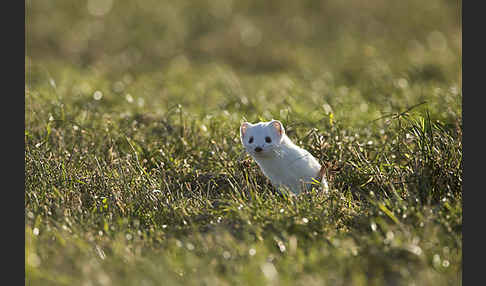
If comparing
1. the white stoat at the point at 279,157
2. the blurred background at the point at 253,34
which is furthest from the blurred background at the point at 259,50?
the white stoat at the point at 279,157

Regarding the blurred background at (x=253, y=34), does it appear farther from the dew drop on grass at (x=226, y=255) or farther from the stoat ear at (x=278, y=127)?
the dew drop on grass at (x=226, y=255)

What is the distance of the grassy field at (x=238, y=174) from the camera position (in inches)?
115

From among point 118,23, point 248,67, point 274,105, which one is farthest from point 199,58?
point 274,105

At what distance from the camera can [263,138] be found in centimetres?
378

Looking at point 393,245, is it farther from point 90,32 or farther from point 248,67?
point 90,32

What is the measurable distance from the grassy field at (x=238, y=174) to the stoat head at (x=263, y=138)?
0.95 feet

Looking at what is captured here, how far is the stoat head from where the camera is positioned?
3.77 metres

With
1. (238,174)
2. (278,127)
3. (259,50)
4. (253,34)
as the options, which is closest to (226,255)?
(278,127)

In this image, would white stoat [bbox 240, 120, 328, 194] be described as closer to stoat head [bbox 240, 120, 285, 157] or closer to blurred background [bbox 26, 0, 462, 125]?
stoat head [bbox 240, 120, 285, 157]

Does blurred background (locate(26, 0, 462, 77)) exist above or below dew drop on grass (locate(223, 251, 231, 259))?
below

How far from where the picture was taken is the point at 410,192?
11.6ft

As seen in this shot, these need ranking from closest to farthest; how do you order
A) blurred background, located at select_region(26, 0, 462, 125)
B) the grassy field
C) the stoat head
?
the grassy field < the stoat head < blurred background, located at select_region(26, 0, 462, 125)

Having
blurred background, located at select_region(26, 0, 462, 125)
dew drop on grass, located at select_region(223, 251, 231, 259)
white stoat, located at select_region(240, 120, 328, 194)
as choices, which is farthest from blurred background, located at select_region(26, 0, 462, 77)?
dew drop on grass, located at select_region(223, 251, 231, 259)

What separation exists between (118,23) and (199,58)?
239cm
